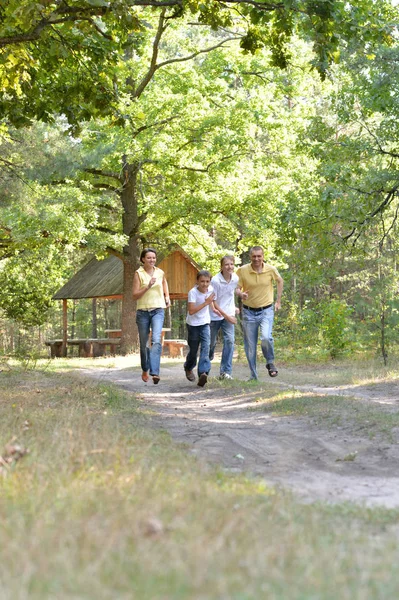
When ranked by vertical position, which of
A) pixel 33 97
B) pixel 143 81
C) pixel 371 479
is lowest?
pixel 371 479

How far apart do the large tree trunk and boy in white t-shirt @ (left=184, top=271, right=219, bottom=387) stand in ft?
51.3

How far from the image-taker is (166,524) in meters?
3.14

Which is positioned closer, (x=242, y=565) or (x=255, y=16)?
(x=242, y=565)

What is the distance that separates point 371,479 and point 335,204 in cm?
972

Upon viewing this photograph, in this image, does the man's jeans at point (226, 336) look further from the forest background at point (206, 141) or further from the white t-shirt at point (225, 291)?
the forest background at point (206, 141)

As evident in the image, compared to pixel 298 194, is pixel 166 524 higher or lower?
lower

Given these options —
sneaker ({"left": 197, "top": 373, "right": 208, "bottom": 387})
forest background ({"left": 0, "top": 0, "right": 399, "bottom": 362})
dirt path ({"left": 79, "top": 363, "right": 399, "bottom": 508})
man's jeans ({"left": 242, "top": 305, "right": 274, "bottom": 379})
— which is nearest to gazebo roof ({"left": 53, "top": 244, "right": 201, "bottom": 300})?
forest background ({"left": 0, "top": 0, "right": 399, "bottom": 362})

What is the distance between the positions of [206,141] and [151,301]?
46.5 ft

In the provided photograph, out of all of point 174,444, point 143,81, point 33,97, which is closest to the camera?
point 174,444

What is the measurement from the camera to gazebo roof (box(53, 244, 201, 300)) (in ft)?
101

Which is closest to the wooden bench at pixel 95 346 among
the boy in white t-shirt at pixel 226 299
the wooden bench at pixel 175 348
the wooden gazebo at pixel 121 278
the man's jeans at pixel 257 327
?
the wooden gazebo at pixel 121 278

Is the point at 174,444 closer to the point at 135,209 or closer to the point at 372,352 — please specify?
the point at 372,352

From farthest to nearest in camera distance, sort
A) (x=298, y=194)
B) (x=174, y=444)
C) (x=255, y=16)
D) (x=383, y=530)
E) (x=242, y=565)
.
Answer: (x=298, y=194), (x=255, y=16), (x=174, y=444), (x=383, y=530), (x=242, y=565)

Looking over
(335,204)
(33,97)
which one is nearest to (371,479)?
(33,97)
